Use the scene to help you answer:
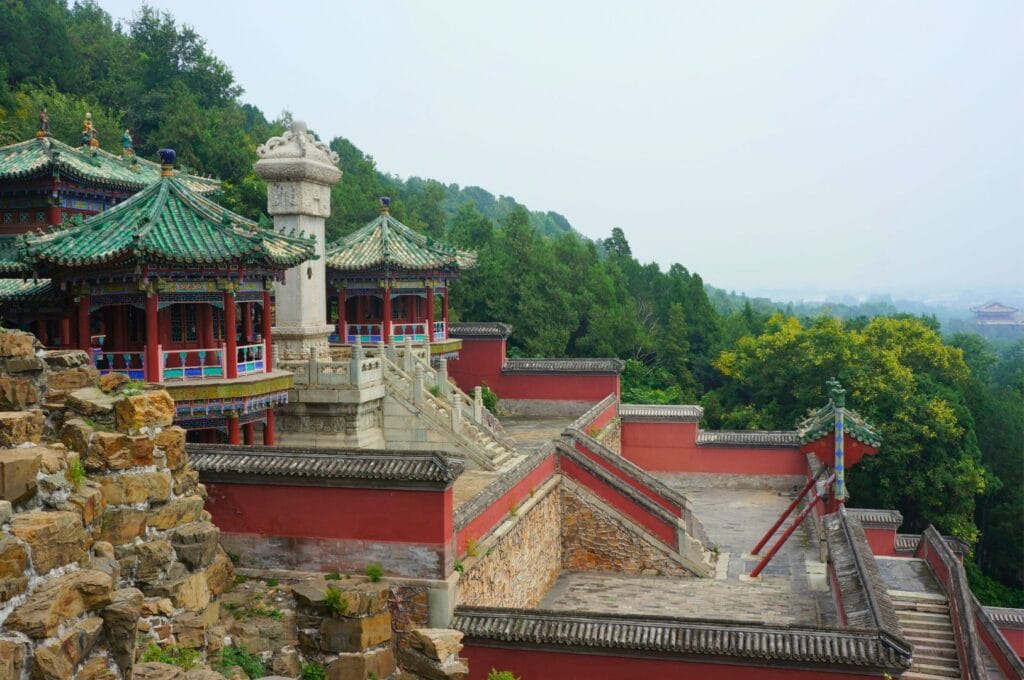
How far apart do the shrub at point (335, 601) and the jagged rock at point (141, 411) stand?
296cm

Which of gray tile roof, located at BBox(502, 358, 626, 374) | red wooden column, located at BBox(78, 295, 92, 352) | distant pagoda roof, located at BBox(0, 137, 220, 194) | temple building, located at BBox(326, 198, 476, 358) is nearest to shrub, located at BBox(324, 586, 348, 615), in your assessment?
red wooden column, located at BBox(78, 295, 92, 352)

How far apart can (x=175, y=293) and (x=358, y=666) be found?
273 inches

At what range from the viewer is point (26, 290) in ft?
56.1

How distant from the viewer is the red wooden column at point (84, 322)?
48.6 feet

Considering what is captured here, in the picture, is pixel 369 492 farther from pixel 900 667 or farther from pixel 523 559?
pixel 900 667

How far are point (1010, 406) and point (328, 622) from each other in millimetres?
32797

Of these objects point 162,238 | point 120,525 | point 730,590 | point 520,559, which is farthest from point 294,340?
point 730,590

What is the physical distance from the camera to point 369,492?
481 inches

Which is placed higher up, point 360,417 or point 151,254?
point 151,254

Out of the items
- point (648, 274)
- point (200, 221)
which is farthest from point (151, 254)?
point (648, 274)

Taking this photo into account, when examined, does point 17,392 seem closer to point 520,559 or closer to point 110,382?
point 110,382

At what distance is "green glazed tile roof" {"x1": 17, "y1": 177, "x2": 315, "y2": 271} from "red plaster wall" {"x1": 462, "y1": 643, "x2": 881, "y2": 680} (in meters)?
7.39

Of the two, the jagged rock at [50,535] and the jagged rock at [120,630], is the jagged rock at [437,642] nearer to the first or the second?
the jagged rock at [120,630]

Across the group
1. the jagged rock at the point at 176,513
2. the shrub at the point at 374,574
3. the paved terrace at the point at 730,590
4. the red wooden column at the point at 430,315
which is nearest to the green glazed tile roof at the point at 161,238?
the jagged rock at the point at 176,513
